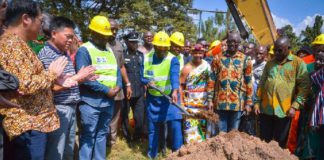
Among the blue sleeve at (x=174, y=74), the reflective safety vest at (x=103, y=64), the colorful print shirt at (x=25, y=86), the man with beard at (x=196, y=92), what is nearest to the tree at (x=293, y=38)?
Result: the man with beard at (x=196, y=92)

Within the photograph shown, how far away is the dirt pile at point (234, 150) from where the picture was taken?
9.70 feet

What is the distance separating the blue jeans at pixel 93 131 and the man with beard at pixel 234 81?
1611mm

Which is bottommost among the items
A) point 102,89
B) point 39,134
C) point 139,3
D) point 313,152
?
point 313,152

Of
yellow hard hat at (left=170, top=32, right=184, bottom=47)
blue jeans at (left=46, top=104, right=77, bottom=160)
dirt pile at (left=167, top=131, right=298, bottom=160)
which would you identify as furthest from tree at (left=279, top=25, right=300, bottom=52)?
blue jeans at (left=46, top=104, right=77, bottom=160)

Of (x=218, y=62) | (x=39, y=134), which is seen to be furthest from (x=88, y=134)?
(x=218, y=62)

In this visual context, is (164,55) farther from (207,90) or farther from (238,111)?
(238,111)

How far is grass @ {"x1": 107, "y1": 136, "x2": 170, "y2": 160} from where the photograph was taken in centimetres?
535

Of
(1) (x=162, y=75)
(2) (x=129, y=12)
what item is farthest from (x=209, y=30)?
(1) (x=162, y=75)

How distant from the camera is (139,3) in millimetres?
21094

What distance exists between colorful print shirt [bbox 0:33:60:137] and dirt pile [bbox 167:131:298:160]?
4.47 ft

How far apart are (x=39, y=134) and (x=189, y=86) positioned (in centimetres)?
273

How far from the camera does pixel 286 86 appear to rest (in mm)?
4434

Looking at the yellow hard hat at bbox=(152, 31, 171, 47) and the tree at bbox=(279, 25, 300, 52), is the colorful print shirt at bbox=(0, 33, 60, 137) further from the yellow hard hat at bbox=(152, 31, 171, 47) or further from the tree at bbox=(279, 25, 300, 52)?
the tree at bbox=(279, 25, 300, 52)

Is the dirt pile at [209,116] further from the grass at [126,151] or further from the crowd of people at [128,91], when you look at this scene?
the grass at [126,151]
